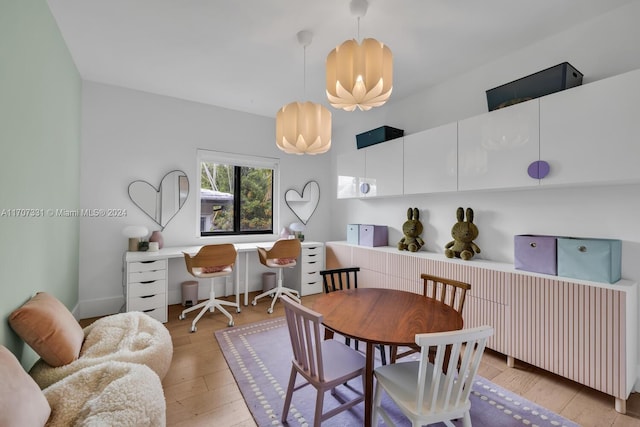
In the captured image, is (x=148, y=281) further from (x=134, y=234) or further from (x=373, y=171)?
(x=373, y=171)

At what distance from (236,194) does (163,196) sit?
3.18ft

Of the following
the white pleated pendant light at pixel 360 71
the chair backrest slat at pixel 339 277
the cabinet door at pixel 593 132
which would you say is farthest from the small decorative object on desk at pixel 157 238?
the cabinet door at pixel 593 132

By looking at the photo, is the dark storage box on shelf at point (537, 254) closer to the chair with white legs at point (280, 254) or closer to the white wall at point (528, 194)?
the white wall at point (528, 194)

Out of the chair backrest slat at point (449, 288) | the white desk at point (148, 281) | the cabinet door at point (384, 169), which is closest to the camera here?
the chair backrest slat at point (449, 288)

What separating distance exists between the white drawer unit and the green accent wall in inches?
20.6

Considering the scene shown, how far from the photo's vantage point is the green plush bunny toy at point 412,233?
3.32 meters

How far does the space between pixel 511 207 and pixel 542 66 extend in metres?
1.24

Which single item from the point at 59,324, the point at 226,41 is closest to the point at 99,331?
the point at 59,324

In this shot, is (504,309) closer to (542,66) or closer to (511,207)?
(511,207)

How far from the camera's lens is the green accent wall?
1435 millimetres

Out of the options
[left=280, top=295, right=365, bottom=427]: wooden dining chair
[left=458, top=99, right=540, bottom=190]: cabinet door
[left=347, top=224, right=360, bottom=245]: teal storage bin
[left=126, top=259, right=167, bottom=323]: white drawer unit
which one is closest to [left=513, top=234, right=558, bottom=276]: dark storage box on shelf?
[left=458, top=99, right=540, bottom=190]: cabinet door

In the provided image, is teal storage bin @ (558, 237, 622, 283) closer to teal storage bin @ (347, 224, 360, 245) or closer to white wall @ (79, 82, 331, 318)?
teal storage bin @ (347, 224, 360, 245)

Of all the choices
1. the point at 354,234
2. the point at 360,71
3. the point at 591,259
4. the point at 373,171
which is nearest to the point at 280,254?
the point at 354,234

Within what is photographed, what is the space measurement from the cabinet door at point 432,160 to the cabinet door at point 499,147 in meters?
0.08
